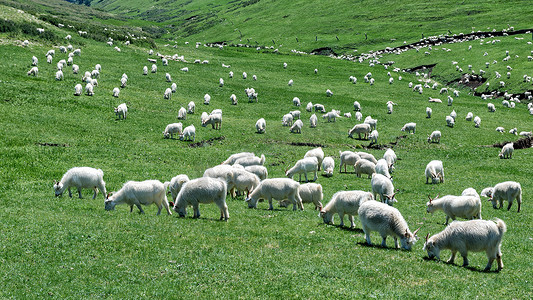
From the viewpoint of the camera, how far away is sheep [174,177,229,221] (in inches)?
718

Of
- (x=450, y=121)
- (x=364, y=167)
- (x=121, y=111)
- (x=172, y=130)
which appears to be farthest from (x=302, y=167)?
(x=450, y=121)

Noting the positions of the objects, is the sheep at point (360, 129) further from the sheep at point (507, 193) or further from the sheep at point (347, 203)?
the sheep at point (347, 203)

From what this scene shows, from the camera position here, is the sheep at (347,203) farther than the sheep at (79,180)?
No

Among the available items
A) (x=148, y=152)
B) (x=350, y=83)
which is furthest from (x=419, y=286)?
(x=350, y=83)

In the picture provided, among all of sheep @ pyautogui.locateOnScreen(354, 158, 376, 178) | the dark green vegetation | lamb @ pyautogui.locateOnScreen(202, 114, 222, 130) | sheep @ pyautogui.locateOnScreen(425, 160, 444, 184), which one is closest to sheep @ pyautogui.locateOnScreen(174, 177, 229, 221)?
the dark green vegetation

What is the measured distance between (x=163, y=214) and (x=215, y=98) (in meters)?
38.4

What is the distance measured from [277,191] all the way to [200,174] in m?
8.20

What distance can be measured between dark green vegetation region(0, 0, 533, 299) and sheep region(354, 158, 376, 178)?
1.13m

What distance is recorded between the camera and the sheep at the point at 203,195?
18234 millimetres

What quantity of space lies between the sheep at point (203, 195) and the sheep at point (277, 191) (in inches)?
137

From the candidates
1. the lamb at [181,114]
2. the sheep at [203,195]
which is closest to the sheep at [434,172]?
the sheep at [203,195]

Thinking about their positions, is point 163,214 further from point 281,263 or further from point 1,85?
point 1,85

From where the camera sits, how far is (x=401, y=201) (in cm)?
2561

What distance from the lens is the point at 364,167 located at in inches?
1239
